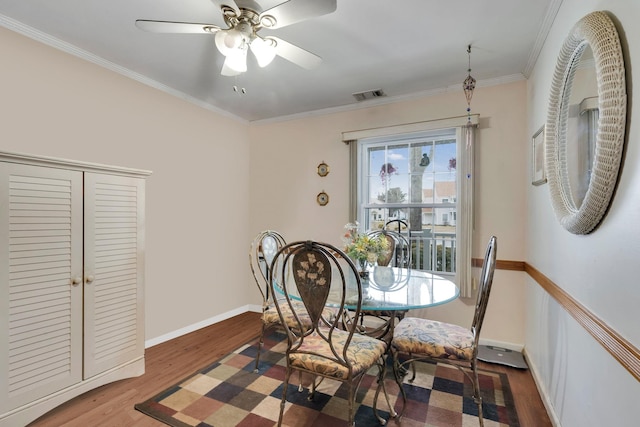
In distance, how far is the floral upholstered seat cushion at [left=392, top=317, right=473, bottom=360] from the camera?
1.83 metres

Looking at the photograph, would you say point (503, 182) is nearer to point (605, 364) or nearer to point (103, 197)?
point (605, 364)

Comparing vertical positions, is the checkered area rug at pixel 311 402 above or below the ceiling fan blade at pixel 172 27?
below

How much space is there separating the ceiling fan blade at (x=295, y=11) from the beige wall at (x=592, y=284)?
3.83ft

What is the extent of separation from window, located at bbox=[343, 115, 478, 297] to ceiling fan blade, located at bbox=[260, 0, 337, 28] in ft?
6.44

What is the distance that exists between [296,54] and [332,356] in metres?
1.79

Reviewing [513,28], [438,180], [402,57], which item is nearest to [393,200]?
[438,180]

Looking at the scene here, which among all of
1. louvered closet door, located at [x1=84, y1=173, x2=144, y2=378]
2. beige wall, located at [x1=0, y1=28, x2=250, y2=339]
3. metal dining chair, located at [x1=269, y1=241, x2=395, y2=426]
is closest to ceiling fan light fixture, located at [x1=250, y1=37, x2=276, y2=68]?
metal dining chair, located at [x1=269, y1=241, x2=395, y2=426]

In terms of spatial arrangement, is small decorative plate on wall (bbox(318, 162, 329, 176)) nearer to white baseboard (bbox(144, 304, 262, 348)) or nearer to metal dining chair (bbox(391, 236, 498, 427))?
white baseboard (bbox(144, 304, 262, 348))

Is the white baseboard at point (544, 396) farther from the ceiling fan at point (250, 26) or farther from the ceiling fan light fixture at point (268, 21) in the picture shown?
the ceiling fan light fixture at point (268, 21)

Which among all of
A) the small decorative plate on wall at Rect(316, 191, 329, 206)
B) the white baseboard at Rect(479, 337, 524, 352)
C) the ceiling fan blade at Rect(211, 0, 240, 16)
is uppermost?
the ceiling fan blade at Rect(211, 0, 240, 16)

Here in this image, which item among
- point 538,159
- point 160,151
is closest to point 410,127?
point 538,159

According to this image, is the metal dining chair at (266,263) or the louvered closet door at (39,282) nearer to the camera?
the louvered closet door at (39,282)

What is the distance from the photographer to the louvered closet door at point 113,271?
214 centimetres

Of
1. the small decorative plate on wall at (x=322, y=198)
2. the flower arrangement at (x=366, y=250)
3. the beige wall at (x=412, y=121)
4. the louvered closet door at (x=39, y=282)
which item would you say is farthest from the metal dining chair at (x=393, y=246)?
the louvered closet door at (x=39, y=282)
